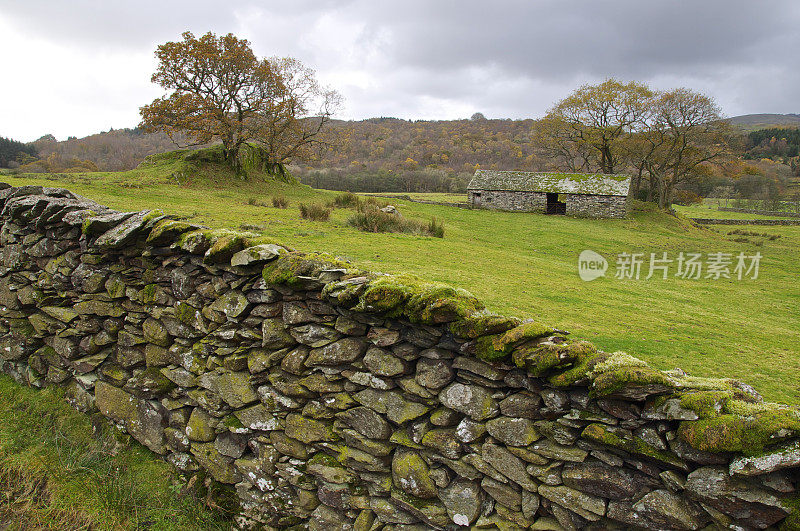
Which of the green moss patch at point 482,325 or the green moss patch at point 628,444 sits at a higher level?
the green moss patch at point 482,325

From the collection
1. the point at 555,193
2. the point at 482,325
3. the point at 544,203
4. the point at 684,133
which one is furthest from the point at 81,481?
the point at 684,133

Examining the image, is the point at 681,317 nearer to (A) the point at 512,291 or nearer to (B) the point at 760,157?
(A) the point at 512,291

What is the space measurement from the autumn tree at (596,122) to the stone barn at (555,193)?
33.5ft

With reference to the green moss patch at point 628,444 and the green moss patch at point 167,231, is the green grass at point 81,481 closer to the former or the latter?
the green moss patch at point 167,231

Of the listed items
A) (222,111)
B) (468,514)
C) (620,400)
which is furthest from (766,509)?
(222,111)

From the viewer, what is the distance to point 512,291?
873cm

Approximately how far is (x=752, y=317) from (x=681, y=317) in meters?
2.41

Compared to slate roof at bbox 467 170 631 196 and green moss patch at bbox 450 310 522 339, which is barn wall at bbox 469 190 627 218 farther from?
green moss patch at bbox 450 310 522 339

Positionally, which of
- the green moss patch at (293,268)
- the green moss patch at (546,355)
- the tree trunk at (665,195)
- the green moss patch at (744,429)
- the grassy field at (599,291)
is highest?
the tree trunk at (665,195)

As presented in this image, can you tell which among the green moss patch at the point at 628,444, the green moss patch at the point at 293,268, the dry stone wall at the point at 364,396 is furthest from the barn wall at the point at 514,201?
the green moss patch at the point at 628,444

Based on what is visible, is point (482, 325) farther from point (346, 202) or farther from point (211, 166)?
point (211, 166)

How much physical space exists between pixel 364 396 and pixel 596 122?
156 ft

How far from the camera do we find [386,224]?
51.3 ft

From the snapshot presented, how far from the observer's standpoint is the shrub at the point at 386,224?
15.0 metres
